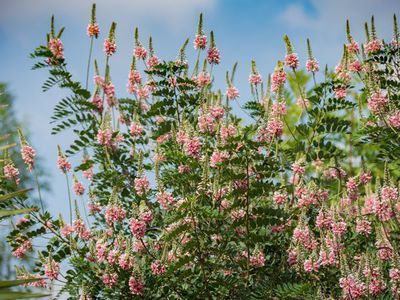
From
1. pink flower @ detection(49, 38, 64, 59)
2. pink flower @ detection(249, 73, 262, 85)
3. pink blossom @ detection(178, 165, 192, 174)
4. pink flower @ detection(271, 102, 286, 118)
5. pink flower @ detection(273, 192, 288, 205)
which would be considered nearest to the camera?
pink blossom @ detection(178, 165, 192, 174)

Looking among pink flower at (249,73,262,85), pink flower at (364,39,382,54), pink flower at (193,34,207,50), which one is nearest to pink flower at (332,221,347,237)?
pink flower at (249,73,262,85)

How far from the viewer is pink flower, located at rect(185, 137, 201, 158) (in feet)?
14.6

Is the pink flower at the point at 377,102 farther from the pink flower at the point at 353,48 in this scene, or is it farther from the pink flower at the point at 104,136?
the pink flower at the point at 104,136

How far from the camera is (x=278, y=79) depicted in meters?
5.26

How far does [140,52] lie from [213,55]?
0.60 metres

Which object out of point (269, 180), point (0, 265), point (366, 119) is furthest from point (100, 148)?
point (0, 265)

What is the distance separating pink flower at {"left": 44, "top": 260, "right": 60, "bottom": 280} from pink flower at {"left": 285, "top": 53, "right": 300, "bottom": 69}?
7.28ft

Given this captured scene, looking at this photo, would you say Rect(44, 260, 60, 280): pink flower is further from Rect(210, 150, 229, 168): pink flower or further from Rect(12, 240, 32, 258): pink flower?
Rect(210, 150, 229, 168): pink flower

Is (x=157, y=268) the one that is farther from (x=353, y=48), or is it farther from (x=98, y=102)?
(x=353, y=48)

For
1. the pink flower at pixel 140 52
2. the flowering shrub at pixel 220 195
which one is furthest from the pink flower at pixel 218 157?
the pink flower at pixel 140 52

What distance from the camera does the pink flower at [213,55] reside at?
525 cm

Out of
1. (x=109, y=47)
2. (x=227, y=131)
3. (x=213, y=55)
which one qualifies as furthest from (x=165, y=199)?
(x=109, y=47)

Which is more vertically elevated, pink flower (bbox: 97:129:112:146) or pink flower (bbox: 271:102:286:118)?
pink flower (bbox: 271:102:286:118)

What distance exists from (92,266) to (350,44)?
263 centimetres
